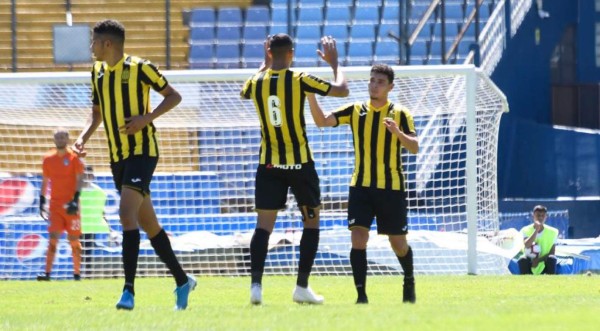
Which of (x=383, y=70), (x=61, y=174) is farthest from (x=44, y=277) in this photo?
(x=383, y=70)

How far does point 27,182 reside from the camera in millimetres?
16328

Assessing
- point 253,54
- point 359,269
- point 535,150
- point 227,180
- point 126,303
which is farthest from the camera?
point 253,54

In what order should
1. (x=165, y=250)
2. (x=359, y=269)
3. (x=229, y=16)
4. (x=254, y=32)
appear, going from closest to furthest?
(x=165, y=250) < (x=359, y=269) < (x=254, y=32) < (x=229, y=16)

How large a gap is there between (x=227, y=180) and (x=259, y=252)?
22.7 feet

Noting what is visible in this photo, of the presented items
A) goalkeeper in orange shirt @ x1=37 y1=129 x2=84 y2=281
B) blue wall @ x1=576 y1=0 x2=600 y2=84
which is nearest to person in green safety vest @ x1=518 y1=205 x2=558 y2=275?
goalkeeper in orange shirt @ x1=37 y1=129 x2=84 y2=281

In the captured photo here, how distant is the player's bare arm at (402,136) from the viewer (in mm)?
8875

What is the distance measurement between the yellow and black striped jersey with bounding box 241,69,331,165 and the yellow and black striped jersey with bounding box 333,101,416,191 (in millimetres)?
401

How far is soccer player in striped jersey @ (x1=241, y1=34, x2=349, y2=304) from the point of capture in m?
9.03

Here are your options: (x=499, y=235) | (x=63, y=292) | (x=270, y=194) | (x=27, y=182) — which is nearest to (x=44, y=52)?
(x=27, y=182)

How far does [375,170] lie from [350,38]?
605 inches

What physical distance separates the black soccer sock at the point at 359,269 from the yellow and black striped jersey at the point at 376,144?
0.47 m

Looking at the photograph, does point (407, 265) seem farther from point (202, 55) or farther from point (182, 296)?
point (202, 55)

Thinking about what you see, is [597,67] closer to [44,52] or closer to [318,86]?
[44,52]

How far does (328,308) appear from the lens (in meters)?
7.87
